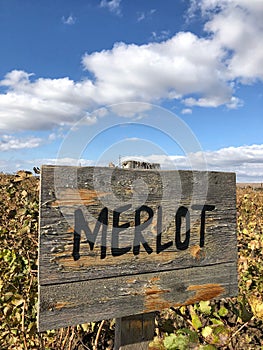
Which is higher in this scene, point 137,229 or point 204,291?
point 137,229

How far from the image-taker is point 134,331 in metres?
1.48

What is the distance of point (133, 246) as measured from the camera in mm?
1346

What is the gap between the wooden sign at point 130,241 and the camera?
1.22m

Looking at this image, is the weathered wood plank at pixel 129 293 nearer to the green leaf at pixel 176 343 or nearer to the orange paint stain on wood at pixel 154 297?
the orange paint stain on wood at pixel 154 297

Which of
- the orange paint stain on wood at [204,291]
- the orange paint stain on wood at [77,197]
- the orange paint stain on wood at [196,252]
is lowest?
the orange paint stain on wood at [204,291]

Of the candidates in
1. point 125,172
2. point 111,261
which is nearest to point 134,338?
point 111,261

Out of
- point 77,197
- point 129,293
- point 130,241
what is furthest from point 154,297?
point 77,197

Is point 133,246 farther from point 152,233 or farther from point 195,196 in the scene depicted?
point 195,196

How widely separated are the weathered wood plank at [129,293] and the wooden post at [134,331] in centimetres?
11

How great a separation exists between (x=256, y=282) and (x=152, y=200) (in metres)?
1.70

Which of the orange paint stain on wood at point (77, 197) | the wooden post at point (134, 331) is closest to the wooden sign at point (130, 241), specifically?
the orange paint stain on wood at point (77, 197)

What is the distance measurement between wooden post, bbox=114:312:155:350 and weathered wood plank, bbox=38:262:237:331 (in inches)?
4.3

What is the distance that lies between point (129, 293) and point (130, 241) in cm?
18

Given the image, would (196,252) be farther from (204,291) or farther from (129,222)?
(129,222)
